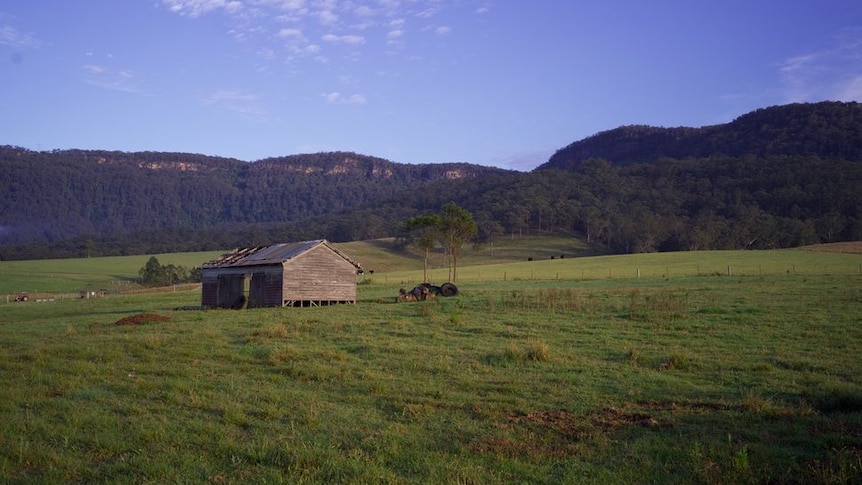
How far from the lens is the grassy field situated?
7277 millimetres

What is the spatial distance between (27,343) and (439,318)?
12.9m

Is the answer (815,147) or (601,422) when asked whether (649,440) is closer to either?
(601,422)

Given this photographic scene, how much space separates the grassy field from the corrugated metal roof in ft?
56.1

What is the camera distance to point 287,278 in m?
38.5

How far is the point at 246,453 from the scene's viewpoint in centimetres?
780

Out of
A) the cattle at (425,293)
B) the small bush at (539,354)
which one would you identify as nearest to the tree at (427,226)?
the cattle at (425,293)

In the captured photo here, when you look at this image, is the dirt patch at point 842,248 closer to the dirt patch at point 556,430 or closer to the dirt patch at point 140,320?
the dirt patch at point 140,320

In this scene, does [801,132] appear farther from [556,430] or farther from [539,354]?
[556,430]

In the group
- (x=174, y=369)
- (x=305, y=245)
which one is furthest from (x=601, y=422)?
(x=305, y=245)

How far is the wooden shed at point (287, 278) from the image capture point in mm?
38750

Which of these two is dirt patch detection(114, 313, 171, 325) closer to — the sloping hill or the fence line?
the fence line

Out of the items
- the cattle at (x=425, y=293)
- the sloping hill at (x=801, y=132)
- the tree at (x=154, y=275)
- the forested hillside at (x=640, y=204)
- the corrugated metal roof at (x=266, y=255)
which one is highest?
the sloping hill at (x=801, y=132)

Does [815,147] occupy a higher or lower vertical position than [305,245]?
higher

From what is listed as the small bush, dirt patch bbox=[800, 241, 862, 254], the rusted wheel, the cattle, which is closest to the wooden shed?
the cattle
